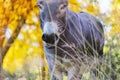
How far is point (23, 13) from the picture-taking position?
8.84 m

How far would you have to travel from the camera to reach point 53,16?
17.0 ft

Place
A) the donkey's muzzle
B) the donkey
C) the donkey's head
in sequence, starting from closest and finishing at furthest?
the donkey's muzzle
the donkey's head
the donkey

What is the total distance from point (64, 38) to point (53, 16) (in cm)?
44

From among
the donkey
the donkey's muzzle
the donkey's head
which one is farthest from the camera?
the donkey

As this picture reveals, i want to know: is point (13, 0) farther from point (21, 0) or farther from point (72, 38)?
point (72, 38)

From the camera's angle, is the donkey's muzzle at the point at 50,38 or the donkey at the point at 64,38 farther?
the donkey at the point at 64,38

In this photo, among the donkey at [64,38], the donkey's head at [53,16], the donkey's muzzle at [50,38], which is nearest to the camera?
the donkey's muzzle at [50,38]

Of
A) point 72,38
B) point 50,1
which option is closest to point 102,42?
point 72,38

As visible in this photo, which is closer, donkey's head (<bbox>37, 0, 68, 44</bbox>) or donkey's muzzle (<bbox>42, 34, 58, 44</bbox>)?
donkey's muzzle (<bbox>42, 34, 58, 44</bbox>)

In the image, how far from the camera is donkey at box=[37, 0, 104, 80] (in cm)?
513

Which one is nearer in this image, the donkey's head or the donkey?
the donkey's head

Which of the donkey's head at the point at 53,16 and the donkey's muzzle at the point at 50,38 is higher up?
the donkey's head at the point at 53,16

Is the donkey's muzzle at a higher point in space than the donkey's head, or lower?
lower

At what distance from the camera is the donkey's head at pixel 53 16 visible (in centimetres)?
502
